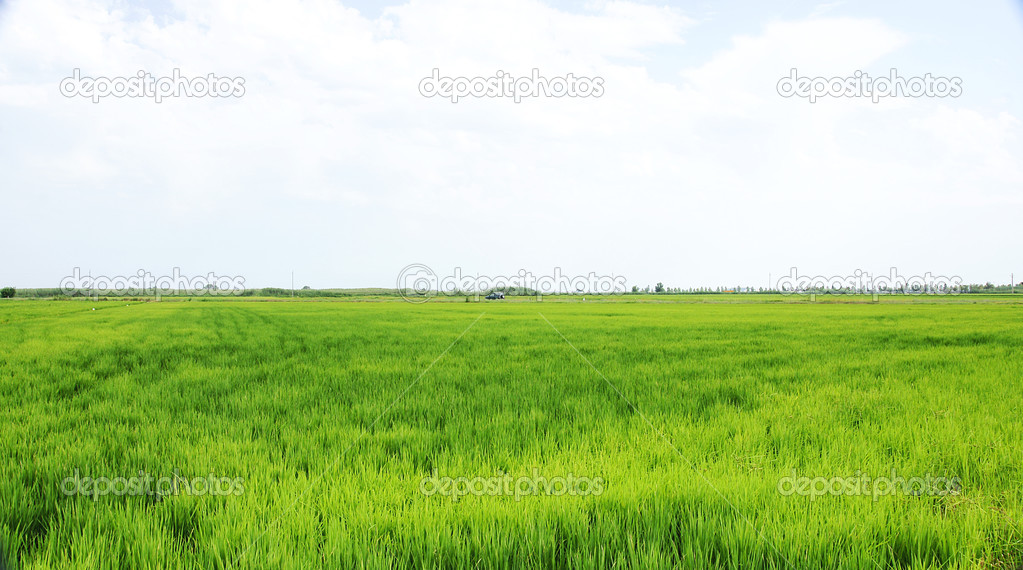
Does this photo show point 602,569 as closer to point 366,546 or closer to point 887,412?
point 366,546

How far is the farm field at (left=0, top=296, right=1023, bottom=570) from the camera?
180cm

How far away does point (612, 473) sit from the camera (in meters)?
2.49

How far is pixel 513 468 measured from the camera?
2.65 m

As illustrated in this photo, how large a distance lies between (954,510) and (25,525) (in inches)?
176

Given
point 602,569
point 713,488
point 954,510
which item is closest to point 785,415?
point 954,510

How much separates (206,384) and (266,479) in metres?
3.62

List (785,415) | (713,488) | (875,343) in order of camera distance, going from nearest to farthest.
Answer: (713,488), (785,415), (875,343)

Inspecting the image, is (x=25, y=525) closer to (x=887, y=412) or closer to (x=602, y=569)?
(x=602, y=569)

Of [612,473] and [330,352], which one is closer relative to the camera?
[612,473]

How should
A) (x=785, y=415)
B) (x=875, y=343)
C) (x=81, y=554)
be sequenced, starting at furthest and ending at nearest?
1. (x=875, y=343)
2. (x=785, y=415)
3. (x=81, y=554)

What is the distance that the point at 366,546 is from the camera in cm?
173

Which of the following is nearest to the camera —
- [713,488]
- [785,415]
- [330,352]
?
[713,488]

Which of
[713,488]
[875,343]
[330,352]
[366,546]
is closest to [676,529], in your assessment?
[713,488]

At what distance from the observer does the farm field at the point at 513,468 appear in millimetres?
1801
